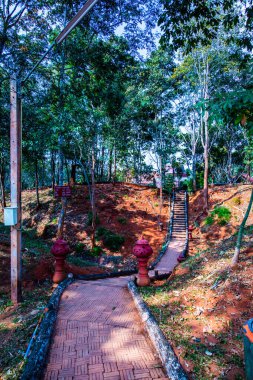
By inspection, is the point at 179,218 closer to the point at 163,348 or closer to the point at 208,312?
the point at 208,312

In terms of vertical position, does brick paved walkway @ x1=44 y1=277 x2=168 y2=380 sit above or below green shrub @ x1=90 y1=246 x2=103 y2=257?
above

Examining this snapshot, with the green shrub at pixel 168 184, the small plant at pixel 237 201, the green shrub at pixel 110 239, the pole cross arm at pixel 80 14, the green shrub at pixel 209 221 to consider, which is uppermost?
the pole cross arm at pixel 80 14

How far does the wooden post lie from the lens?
5.07m

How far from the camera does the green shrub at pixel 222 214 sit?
13486 mm

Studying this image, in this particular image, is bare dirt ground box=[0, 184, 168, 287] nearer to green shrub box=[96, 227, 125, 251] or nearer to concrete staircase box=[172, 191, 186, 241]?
green shrub box=[96, 227, 125, 251]

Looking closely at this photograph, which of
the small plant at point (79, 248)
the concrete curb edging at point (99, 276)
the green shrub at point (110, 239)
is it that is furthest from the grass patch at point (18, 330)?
the green shrub at point (110, 239)

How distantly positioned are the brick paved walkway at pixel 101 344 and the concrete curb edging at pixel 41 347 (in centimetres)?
11

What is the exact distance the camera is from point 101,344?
3.14 meters

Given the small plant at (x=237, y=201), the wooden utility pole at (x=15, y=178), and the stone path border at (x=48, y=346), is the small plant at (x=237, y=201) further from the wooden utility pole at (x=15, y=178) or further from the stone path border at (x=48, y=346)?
the wooden utility pole at (x=15, y=178)

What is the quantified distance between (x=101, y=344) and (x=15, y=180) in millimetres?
3977

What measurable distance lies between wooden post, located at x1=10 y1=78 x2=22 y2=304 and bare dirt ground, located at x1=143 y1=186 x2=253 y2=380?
10.3 ft

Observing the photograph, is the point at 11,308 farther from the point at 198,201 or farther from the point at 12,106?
the point at 198,201

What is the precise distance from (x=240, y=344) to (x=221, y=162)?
26.2m

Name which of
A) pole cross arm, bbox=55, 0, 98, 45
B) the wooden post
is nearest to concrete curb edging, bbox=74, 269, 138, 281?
the wooden post
